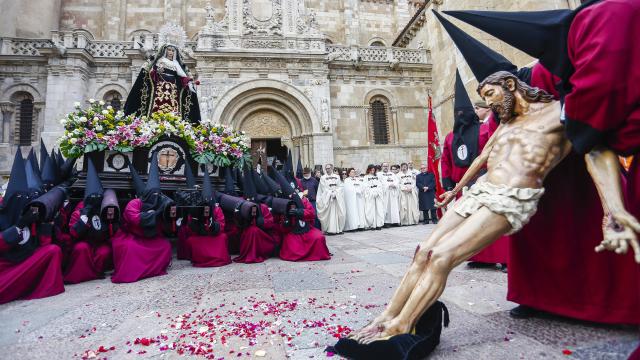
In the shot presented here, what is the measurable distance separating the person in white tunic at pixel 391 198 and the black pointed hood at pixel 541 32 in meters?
9.09

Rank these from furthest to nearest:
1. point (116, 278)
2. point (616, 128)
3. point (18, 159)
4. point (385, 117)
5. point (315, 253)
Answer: point (385, 117)
point (315, 253)
point (116, 278)
point (18, 159)
point (616, 128)

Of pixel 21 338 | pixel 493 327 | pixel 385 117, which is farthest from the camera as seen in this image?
pixel 385 117

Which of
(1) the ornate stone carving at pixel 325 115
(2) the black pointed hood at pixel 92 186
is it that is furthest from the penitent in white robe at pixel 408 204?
(2) the black pointed hood at pixel 92 186

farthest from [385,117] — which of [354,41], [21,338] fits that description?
[21,338]

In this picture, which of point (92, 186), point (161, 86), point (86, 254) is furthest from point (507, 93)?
point (161, 86)

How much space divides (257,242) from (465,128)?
3.94 metres

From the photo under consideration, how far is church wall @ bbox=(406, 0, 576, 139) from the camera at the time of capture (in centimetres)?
1160

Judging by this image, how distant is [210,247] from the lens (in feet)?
17.4

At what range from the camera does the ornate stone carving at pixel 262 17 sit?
15.1 m

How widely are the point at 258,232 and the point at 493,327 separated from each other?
4170mm

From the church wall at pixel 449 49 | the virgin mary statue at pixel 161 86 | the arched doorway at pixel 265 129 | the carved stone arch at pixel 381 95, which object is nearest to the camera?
the virgin mary statue at pixel 161 86

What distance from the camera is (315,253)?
18.0ft

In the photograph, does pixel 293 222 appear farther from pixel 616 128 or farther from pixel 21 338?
pixel 616 128

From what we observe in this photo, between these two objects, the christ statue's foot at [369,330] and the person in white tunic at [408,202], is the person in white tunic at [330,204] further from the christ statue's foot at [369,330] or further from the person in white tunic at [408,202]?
the christ statue's foot at [369,330]
